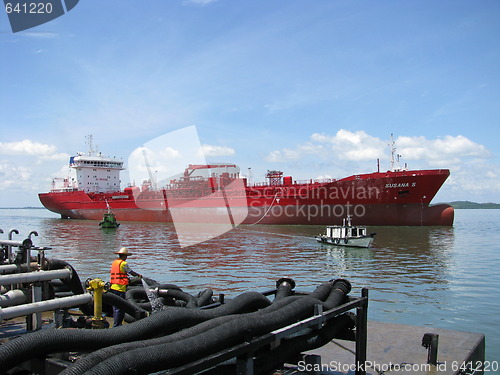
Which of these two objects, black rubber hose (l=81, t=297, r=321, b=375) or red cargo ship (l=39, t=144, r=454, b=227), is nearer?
black rubber hose (l=81, t=297, r=321, b=375)

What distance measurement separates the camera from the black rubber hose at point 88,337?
218cm

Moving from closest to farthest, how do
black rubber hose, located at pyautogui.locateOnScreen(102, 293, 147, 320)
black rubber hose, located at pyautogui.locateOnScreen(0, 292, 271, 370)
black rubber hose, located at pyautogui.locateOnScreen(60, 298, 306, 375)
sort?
1. black rubber hose, located at pyautogui.locateOnScreen(60, 298, 306, 375)
2. black rubber hose, located at pyautogui.locateOnScreen(0, 292, 271, 370)
3. black rubber hose, located at pyautogui.locateOnScreen(102, 293, 147, 320)

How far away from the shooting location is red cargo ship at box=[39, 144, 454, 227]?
32469 mm

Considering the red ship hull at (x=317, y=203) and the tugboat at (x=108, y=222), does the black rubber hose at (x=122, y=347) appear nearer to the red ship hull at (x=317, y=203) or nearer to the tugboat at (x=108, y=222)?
the red ship hull at (x=317, y=203)

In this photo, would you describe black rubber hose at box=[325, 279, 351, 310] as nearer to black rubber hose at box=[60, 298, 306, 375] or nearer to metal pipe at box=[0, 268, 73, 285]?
black rubber hose at box=[60, 298, 306, 375]

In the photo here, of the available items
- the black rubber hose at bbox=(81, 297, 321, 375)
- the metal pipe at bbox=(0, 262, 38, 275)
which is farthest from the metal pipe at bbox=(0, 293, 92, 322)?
the metal pipe at bbox=(0, 262, 38, 275)

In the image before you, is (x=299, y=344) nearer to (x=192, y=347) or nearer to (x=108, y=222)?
(x=192, y=347)

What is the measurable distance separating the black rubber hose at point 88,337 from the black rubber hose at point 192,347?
0.36 m

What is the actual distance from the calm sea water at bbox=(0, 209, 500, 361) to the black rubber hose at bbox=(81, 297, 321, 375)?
5640mm

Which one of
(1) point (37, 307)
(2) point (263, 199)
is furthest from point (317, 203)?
(1) point (37, 307)

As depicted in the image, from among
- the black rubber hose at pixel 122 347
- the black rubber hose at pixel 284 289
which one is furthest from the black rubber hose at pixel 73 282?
the black rubber hose at pixel 122 347

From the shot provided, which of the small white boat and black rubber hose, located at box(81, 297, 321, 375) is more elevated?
black rubber hose, located at box(81, 297, 321, 375)

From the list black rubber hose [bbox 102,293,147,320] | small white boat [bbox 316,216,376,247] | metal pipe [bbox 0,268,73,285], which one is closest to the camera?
metal pipe [bbox 0,268,73,285]

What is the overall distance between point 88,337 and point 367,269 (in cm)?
1427
